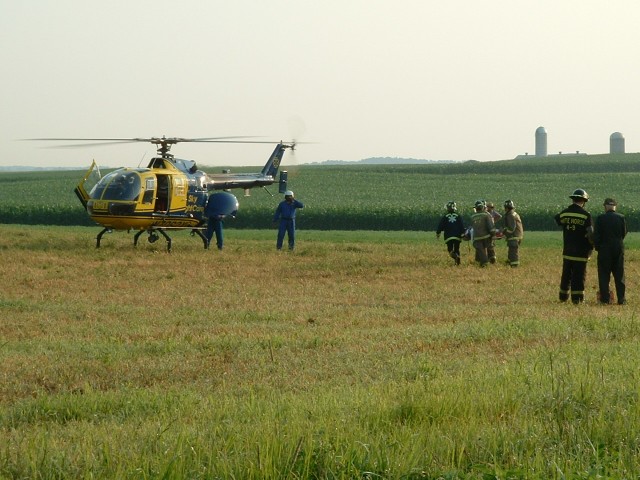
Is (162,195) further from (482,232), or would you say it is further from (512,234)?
(512,234)

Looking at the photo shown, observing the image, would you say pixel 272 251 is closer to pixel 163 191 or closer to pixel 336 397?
pixel 163 191

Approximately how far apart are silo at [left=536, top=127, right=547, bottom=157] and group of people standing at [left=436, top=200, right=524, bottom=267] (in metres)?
127

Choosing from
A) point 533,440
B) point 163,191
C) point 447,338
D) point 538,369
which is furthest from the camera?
point 163,191

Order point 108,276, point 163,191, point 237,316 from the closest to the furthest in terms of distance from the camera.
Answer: point 237,316 < point 108,276 < point 163,191

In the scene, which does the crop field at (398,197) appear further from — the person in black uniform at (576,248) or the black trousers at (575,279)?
the black trousers at (575,279)

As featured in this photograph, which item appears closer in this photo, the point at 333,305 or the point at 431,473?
the point at 431,473

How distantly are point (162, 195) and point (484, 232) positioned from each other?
27.5 ft

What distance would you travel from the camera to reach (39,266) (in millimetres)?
22094

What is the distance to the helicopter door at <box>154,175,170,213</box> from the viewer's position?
27.3 metres

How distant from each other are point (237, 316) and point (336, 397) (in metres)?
6.95

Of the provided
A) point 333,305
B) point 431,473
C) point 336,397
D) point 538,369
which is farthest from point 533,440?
point 333,305

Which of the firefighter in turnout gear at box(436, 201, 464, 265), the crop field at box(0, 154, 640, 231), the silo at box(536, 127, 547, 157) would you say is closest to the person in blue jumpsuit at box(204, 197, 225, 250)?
the firefighter in turnout gear at box(436, 201, 464, 265)

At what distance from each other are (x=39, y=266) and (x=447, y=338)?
40.6 ft

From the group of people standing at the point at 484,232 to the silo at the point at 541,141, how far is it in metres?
127
